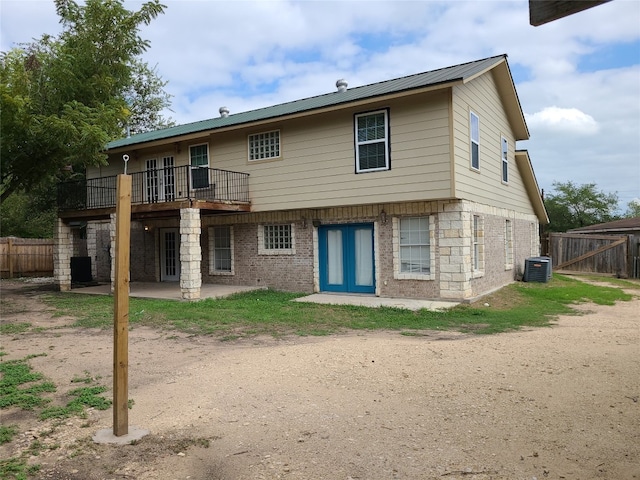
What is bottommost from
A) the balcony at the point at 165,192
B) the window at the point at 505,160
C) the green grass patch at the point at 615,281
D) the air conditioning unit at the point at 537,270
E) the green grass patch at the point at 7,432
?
the green grass patch at the point at 7,432

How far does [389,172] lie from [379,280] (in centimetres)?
300

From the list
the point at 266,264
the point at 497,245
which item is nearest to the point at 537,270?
the point at 497,245

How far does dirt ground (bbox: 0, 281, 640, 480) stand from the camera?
3592 millimetres

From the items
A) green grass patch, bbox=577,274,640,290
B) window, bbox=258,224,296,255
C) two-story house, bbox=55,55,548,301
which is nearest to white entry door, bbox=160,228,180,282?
two-story house, bbox=55,55,548,301

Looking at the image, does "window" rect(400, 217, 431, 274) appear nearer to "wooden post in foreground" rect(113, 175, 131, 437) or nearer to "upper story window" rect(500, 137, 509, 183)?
"upper story window" rect(500, 137, 509, 183)

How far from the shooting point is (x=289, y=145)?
1436cm

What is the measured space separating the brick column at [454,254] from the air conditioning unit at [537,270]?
20.7 feet

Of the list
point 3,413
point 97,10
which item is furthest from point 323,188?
point 3,413

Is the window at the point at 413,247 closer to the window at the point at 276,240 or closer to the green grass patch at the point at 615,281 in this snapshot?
the window at the point at 276,240

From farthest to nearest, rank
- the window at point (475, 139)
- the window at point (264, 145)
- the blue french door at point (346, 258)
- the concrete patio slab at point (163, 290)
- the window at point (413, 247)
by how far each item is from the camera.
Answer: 1. the window at point (264, 145)
2. the concrete patio slab at point (163, 290)
3. the blue french door at point (346, 258)
4. the window at point (475, 139)
5. the window at point (413, 247)

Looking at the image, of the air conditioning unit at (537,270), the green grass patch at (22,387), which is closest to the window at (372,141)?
the air conditioning unit at (537,270)

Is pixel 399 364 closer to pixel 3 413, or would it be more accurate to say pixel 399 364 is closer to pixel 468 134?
pixel 3 413

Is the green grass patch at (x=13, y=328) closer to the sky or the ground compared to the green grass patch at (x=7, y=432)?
closer to the sky

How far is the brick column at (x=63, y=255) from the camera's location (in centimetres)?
1716
